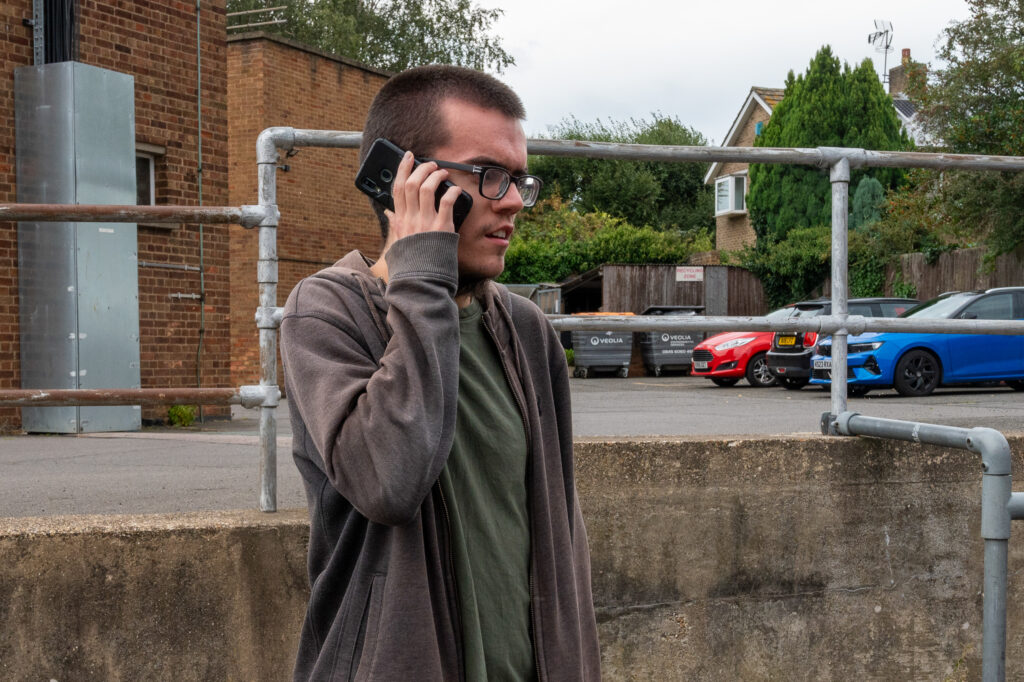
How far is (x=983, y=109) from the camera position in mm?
22281

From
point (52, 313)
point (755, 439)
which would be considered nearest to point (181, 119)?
point (52, 313)

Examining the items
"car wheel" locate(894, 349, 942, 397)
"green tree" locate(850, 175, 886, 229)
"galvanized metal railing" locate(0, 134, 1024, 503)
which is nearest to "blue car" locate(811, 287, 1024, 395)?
"car wheel" locate(894, 349, 942, 397)

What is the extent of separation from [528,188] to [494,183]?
12 centimetres

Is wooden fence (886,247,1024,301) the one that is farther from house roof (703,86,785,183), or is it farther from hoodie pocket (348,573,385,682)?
house roof (703,86,785,183)

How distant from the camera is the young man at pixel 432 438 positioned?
1609mm

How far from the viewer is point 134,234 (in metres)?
11.1

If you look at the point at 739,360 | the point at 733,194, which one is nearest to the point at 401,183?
the point at 739,360

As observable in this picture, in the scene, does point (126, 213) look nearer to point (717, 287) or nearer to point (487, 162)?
point (487, 162)

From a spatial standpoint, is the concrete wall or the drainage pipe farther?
the concrete wall

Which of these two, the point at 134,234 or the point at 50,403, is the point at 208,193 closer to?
the point at 134,234

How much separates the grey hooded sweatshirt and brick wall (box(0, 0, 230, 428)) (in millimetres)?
10475

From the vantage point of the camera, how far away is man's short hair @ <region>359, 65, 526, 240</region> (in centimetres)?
177

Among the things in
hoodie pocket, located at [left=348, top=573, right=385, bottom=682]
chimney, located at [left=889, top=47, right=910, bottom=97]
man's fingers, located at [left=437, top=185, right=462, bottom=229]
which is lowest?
hoodie pocket, located at [left=348, top=573, right=385, bottom=682]

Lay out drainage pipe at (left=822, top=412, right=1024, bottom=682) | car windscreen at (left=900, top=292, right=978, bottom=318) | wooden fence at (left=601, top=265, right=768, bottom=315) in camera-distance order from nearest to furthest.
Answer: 1. drainage pipe at (left=822, top=412, right=1024, bottom=682)
2. car windscreen at (left=900, top=292, right=978, bottom=318)
3. wooden fence at (left=601, top=265, right=768, bottom=315)
